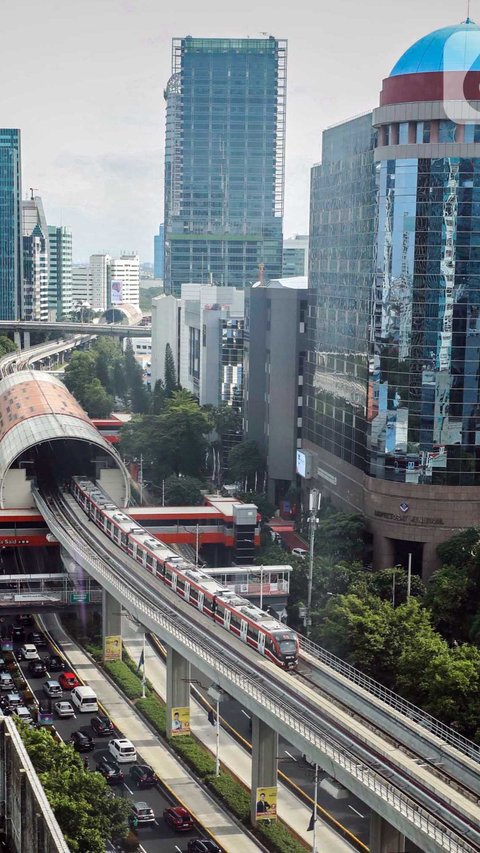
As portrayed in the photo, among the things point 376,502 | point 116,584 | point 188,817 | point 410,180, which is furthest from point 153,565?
point 410,180

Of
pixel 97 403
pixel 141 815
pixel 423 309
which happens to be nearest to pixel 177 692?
pixel 141 815

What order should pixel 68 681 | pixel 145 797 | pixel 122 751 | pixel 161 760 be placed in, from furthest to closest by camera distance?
pixel 68 681, pixel 161 760, pixel 122 751, pixel 145 797

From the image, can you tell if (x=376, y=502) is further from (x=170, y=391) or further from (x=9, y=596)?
(x=170, y=391)

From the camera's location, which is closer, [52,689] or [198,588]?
[198,588]

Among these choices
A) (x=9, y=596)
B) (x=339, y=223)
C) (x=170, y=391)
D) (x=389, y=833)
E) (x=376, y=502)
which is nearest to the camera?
(x=389, y=833)

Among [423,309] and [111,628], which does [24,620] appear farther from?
[423,309]

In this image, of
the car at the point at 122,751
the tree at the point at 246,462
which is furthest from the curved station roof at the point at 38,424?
the car at the point at 122,751
